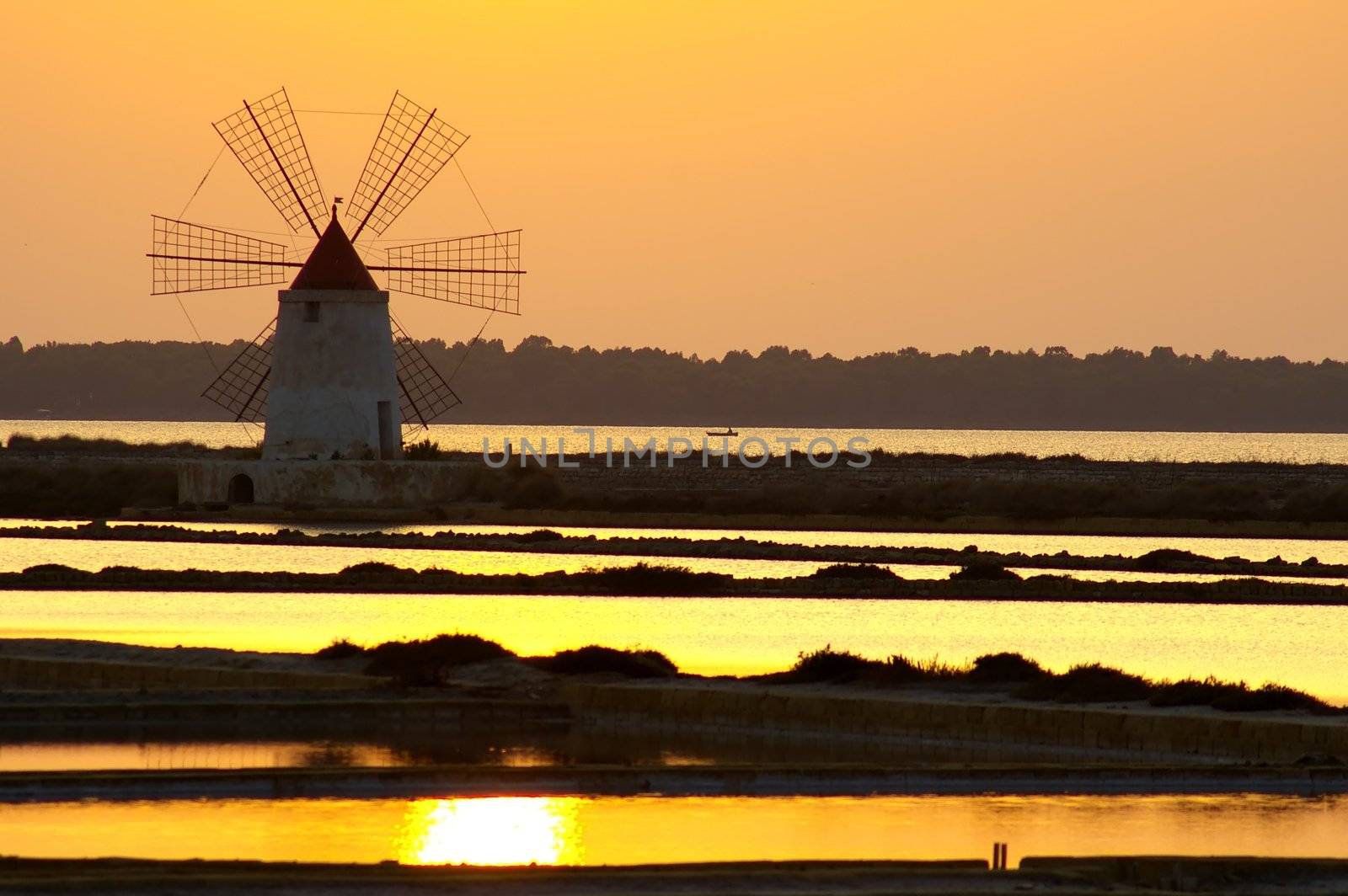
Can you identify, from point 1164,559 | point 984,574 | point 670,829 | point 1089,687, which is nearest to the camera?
point 670,829

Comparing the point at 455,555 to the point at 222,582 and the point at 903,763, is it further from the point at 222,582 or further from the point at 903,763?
the point at 903,763

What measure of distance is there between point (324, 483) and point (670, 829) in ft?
102

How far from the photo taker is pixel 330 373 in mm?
39156

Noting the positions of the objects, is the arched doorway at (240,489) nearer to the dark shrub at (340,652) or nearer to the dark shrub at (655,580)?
the dark shrub at (655,580)

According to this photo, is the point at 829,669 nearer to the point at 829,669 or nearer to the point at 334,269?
the point at 829,669

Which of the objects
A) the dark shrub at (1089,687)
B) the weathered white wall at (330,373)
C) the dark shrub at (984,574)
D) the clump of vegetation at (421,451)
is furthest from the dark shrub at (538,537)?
the dark shrub at (1089,687)

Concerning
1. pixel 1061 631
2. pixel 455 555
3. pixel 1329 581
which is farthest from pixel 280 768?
pixel 455 555

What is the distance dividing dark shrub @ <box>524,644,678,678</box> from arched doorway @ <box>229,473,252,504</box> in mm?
27593

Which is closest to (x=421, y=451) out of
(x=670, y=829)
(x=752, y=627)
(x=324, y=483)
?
(x=324, y=483)

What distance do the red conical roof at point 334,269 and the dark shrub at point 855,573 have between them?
607 inches

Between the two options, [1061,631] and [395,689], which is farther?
[1061,631]

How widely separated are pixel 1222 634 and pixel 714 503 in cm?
2528

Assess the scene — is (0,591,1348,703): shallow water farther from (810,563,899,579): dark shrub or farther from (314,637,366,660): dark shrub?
(810,563,899,579): dark shrub

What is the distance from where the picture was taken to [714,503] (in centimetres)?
4494
